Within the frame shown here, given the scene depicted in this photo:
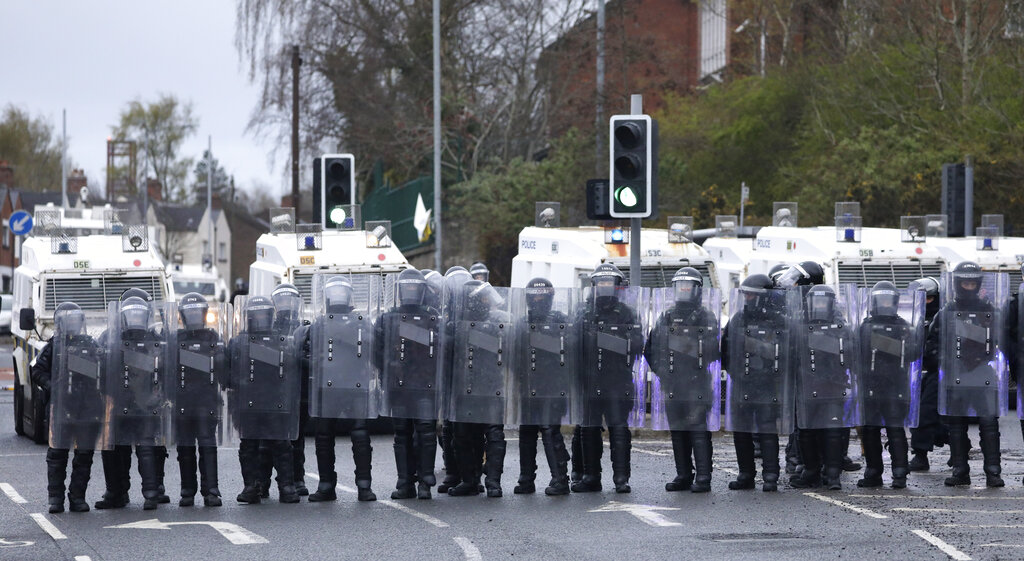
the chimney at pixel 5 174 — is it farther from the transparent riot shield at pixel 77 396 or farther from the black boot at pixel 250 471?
the black boot at pixel 250 471

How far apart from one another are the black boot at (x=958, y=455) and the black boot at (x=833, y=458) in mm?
1009

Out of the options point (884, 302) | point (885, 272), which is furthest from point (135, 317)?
point (885, 272)

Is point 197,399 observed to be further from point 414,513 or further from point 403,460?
point 414,513

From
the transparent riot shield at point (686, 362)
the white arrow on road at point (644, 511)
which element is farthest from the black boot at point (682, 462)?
the white arrow on road at point (644, 511)

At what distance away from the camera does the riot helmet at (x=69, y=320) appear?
1273cm

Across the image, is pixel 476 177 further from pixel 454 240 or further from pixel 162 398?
pixel 162 398

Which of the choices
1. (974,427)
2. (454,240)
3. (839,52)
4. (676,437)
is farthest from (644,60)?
(676,437)

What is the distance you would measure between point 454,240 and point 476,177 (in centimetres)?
227

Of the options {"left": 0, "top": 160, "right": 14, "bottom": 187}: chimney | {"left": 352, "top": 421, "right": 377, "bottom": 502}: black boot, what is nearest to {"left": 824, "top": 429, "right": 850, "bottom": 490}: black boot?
{"left": 352, "top": 421, "right": 377, "bottom": 502}: black boot

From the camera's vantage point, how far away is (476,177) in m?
36.5

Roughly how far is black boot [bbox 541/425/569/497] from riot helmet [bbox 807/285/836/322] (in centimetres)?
231

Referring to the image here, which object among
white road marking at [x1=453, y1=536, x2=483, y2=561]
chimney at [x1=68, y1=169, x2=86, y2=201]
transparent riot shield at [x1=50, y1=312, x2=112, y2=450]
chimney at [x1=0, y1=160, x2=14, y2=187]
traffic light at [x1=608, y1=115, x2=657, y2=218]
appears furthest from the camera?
chimney at [x1=0, y1=160, x2=14, y2=187]

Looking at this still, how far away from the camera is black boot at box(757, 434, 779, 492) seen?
13.3 m

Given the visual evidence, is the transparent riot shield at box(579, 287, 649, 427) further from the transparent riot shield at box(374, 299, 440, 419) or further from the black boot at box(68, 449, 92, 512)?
the black boot at box(68, 449, 92, 512)
